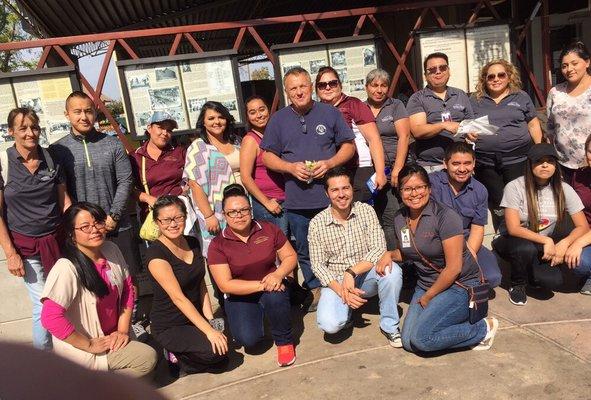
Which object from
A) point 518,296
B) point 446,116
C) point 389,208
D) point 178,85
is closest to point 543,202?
point 518,296

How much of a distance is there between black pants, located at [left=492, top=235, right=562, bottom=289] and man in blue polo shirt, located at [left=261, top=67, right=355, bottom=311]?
1.56m

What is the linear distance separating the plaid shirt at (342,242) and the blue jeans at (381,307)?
0.14 metres

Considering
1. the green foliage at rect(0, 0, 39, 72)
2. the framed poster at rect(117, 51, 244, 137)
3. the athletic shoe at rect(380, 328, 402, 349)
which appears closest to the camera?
the athletic shoe at rect(380, 328, 402, 349)

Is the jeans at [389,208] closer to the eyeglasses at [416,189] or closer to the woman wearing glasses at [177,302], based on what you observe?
the eyeglasses at [416,189]

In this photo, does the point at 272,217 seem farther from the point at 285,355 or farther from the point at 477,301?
the point at 477,301

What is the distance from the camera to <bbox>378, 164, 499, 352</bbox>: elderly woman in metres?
3.22

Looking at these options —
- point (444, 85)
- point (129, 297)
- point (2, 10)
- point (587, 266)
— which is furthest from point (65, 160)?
point (2, 10)

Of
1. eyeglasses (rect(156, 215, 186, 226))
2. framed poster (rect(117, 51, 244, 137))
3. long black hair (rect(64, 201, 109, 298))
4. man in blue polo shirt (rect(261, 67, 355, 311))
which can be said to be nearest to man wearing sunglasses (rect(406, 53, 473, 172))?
man in blue polo shirt (rect(261, 67, 355, 311))

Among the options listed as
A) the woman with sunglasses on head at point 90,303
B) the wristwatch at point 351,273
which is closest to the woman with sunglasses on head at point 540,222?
the wristwatch at point 351,273

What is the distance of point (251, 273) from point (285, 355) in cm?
62

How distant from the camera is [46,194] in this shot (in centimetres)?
340

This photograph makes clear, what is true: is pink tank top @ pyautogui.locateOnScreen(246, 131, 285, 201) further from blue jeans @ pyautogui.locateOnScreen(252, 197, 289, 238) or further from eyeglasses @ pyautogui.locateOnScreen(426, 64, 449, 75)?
eyeglasses @ pyautogui.locateOnScreen(426, 64, 449, 75)

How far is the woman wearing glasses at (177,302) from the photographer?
332cm

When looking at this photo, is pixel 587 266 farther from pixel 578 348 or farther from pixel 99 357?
pixel 99 357
